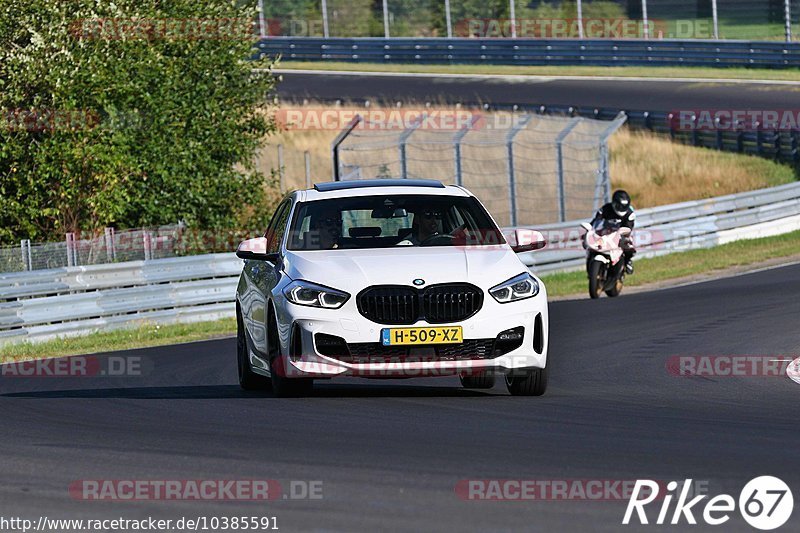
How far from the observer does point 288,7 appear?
53938mm

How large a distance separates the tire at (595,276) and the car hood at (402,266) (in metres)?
11.0

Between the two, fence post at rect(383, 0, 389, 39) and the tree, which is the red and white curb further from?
fence post at rect(383, 0, 389, 39)

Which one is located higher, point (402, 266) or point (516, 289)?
point (402, 266)

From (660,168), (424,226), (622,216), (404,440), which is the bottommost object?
(660,168)

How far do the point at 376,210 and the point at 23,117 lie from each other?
14301mm

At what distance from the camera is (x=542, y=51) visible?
165 feet

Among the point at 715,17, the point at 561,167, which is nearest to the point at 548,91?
the point at 715,17

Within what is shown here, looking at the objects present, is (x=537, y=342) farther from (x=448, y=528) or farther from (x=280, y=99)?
(x=280, y=99)

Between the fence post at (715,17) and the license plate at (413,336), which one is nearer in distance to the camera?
the license plate at (413,336)

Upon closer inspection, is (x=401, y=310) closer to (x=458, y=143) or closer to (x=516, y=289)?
(x=516, y=289)

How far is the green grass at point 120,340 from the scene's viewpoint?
18.6 metres

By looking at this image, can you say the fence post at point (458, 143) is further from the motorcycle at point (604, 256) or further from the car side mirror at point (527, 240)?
the car side mirror at point (527, 240)

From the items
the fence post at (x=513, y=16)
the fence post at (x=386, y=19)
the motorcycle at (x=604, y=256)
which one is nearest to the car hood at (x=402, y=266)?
the motorcycle at (x=604, y=256)

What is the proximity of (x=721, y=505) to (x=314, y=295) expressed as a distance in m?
4.43
